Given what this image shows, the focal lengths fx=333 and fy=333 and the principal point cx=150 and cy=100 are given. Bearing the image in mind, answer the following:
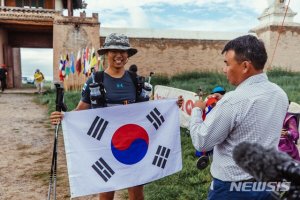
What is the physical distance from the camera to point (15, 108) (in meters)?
13.7

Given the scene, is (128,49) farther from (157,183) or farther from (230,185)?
(157,183)

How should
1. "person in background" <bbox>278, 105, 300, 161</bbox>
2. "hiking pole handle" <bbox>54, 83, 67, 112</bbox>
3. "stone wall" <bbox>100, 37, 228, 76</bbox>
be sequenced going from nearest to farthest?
"hiking pole handle" <bbox>54, 83, 67, 112</bbox> → "person in background" <bbox>278, 105, 300, 161</bbox> → "stone wall" <bbox>100, 37, 228, 76</bbox>

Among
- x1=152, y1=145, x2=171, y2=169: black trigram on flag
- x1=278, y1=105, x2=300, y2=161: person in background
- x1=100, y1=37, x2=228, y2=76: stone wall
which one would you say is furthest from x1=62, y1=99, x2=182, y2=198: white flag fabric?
x1=100, y1=37, x2=228, y2=76: stone wall

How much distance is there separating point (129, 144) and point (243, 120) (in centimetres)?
163

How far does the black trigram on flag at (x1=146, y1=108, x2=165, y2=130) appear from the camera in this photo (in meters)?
3.35

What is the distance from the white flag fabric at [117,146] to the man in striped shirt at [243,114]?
4.73ft

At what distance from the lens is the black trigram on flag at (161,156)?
3330 millimetres

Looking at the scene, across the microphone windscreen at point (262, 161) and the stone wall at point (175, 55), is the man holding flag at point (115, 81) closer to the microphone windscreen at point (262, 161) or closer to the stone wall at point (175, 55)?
the microphone windscreen at point (262, 161)

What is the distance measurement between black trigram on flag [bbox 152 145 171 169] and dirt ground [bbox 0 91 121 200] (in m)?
1.44

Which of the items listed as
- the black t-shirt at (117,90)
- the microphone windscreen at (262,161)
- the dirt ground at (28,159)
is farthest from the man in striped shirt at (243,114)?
the dirt ground at (28,159)

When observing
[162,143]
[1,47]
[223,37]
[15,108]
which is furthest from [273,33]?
[162,143]

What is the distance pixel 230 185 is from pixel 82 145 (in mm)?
1663

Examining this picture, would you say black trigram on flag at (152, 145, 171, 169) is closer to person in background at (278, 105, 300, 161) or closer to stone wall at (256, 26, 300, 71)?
person in background at (278, 105, 300, 161)

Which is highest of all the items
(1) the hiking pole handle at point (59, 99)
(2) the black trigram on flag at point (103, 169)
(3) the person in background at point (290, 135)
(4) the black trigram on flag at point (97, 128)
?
(1) the hiking pole handle at point (59, 99)
